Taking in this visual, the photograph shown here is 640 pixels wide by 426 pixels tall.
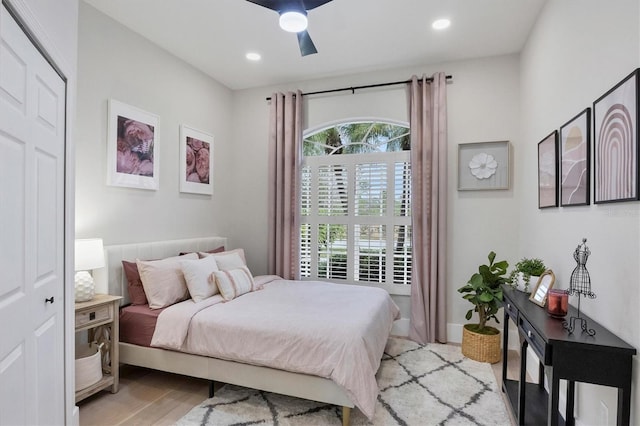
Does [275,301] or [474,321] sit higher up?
[275,301]

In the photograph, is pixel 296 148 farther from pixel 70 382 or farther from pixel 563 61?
pixel 70 382

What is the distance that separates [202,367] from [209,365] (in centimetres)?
7

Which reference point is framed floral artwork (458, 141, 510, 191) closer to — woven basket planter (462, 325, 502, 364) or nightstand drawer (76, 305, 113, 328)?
woven basket planter (462, 325, 502, 364)

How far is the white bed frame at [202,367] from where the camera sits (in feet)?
7.28

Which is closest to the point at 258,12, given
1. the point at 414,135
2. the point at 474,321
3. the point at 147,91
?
the point at 147,91

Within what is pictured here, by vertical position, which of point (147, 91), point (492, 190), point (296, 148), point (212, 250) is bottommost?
point (212, 250)

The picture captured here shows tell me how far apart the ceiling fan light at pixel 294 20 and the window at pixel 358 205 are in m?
2.08

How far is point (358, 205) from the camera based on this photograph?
414cm

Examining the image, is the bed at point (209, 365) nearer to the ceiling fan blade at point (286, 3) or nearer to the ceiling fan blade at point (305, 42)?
the ceiling fan blade at point (305, 42)

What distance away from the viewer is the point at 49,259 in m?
1.78

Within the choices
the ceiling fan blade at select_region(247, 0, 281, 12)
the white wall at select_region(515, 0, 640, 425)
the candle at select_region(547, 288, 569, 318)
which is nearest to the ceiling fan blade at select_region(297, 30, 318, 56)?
the ceiling fan blade at select_region(247, 0, 281, 12)

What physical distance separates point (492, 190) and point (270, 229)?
2587mm

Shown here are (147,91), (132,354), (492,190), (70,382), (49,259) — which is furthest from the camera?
(492,190)

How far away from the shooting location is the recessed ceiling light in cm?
301
